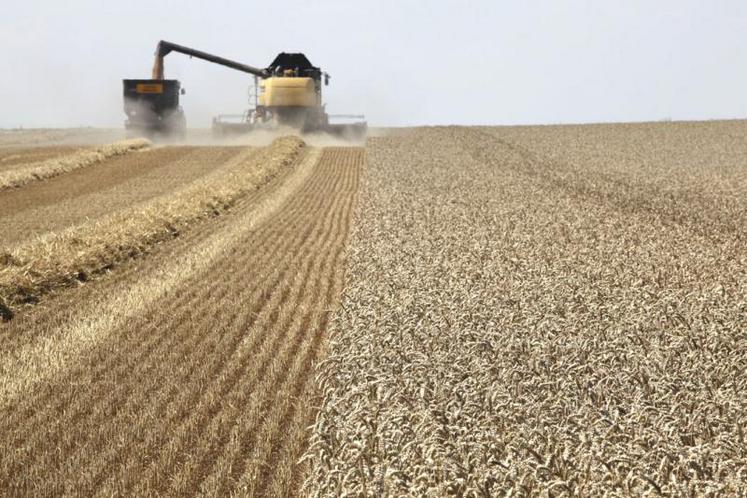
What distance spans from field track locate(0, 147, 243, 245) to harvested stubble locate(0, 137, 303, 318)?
1919 millimetres

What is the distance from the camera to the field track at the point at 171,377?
683cm

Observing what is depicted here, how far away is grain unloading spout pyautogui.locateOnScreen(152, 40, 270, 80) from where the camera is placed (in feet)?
152

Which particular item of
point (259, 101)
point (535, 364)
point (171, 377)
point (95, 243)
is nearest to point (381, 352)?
point (535, 364)

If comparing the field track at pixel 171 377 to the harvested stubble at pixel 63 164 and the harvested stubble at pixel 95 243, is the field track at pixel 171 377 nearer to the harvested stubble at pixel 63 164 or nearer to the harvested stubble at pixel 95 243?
the harvested stubble at pixel 95 243

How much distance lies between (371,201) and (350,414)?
633 inches

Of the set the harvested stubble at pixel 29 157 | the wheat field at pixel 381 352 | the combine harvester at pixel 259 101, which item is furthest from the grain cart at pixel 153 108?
the wheat field at pixel 381 352

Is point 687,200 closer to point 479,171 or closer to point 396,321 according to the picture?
point 479,171

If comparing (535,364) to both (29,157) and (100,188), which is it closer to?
(100,188)

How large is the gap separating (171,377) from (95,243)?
7.53 meters

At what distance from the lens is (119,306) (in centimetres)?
1225

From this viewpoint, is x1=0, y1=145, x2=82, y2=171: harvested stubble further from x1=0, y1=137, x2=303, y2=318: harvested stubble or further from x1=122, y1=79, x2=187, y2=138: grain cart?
x1=0, y1=137, x2=303, y2=318: harvested stubble

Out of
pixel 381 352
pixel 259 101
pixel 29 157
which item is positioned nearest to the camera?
pixel 381 352

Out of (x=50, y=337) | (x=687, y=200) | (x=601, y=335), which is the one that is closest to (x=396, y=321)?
(x=601, y=335)

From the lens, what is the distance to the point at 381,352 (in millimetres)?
7852
